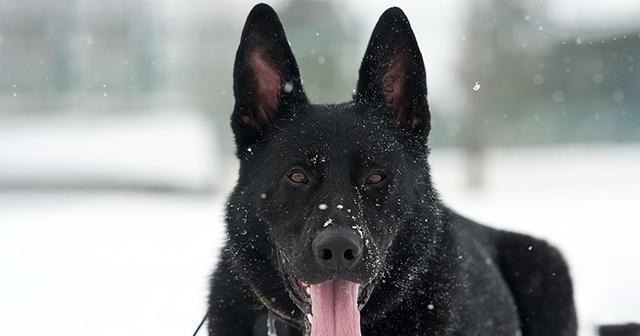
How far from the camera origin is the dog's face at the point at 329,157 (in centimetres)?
256

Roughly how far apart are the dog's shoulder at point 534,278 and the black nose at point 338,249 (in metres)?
1.59

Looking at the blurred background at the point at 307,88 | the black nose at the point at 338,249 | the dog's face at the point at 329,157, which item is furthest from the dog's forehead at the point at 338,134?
the blurred background at the point at 307,88

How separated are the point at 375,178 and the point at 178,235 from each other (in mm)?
7113

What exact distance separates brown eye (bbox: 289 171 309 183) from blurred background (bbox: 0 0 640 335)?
9.60 m

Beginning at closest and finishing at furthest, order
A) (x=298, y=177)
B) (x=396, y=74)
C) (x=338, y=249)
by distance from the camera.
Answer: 1. (x=338, y=249)
2. (x=298, y=177)
3. (x=396, y=74)

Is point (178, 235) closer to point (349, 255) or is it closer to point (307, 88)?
point (307, 88)

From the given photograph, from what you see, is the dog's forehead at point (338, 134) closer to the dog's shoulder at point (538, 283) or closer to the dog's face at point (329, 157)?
the dog's face at point (329, 157)

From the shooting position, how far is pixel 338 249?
7.98 feet

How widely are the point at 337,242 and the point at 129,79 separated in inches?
576

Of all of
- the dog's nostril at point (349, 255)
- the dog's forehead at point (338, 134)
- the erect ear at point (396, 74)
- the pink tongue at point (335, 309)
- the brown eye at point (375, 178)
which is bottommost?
the pink tongue at point (335, 309)

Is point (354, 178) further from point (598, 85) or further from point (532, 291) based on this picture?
point (598, 85)

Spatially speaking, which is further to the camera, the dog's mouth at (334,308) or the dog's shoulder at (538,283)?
the dog's shoulder at (538,283)

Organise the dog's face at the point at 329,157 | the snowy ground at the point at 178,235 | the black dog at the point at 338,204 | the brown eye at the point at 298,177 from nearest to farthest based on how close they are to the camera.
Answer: the dog's face at the point at 329,157, the black dog at the point at 338,204, the brown eye at the point at 298,177, the snowy ground at the point at 178,235

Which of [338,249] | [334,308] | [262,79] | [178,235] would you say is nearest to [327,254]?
[338,249]
